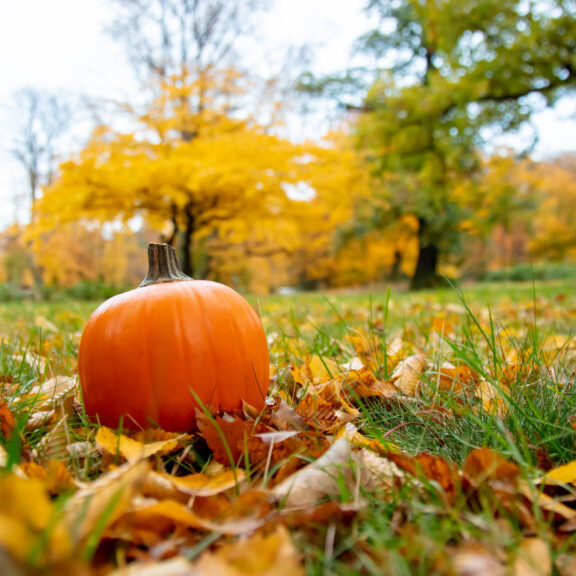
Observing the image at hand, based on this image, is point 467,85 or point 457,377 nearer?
point 457,377

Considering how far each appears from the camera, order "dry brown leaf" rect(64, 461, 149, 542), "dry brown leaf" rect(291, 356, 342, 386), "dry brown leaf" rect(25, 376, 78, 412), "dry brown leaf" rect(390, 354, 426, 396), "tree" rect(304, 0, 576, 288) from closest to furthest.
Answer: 1. "dry brown leaf" rect(64, 461, 149, 542)
2. "dry brown leaf" rect(25, 376, 78, 412)
3. "dry brown leaf" rect(390, 354, 426, 396)
4. "dry brown leaf" rect(291, 356, 342, 386)
5. "tree" rect(304, 0, 576, 288)

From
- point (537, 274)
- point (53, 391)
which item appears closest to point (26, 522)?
point (53, 391)

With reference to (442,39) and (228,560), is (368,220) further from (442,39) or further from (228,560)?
(228,560)

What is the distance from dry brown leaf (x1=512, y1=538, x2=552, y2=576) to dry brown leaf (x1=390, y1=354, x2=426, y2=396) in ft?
1.97

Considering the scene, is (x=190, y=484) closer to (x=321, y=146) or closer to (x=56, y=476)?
(x=56, y=476)

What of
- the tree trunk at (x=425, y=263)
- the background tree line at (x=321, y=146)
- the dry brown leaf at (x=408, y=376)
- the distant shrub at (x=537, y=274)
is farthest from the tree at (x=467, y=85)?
the distant shrub at (x=537, y=274)

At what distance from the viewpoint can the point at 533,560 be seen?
1.73ft

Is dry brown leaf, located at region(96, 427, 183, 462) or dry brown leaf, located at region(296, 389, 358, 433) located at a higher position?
dry brown leaf, located at region(96, 427, 183, 462)

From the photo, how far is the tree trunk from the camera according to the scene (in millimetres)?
14452

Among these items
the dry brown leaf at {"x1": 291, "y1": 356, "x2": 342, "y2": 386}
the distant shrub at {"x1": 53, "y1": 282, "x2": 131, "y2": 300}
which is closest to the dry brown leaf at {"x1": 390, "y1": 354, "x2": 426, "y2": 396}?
the dry brown leaf at {"x1": 291, "y1": 356, "x2": 342, "y2": 386}

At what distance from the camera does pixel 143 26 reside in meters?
15.1

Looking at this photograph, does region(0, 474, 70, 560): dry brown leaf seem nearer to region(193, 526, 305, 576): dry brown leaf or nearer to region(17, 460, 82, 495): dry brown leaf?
region(193, 526, 305, 576): dry brown leaf

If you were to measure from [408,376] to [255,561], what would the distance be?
0.89m

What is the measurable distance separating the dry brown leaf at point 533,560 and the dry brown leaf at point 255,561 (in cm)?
26
